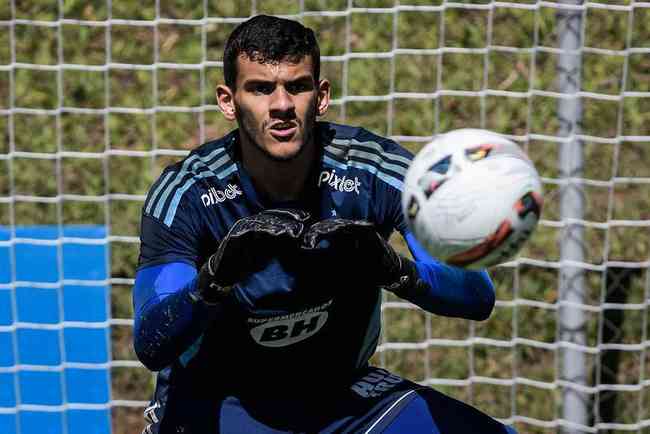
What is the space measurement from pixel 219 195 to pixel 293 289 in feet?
1.56

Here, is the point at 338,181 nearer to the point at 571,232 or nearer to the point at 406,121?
the point at 571,232

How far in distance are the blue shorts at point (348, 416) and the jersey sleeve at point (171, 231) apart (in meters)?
0.48

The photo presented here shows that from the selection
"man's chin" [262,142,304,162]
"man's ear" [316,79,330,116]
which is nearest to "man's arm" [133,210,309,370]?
"man's chin" [262,142,304,162]

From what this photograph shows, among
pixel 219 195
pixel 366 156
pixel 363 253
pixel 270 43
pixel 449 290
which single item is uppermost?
pixel 270 43

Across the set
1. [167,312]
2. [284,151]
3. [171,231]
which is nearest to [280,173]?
[284,151]

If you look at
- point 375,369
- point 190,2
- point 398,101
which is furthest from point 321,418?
point 190,2

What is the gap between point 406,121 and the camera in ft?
18.8

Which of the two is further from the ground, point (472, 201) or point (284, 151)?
point (284, 151)

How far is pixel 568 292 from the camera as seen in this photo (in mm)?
4770

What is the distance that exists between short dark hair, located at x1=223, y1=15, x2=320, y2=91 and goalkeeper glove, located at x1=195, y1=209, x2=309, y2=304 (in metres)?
0.52

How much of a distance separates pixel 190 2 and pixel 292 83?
2805 millimetres

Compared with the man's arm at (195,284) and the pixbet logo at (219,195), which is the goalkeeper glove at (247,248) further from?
the pixbet logo at (219,195)

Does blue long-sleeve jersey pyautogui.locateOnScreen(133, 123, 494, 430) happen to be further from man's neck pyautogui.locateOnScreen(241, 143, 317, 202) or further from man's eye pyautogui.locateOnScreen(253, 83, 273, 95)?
man's eye pyautogui.locateOnScreen(253, 83, 273, 95)

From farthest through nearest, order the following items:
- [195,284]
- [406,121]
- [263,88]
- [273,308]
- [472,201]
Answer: [406,121] < [263,88] < [273,308] < [195,284] < [472,201]
